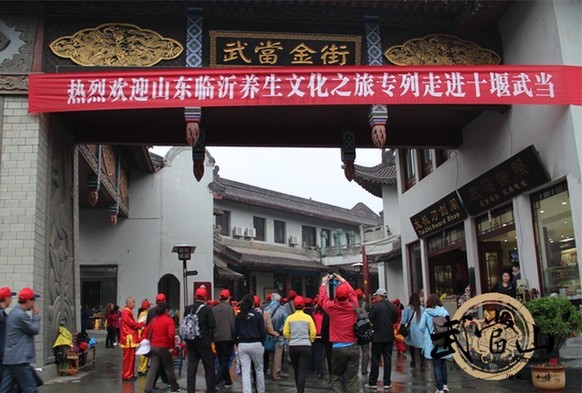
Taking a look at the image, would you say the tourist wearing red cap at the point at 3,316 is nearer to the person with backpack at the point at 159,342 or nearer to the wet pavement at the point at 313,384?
the person with backpack at the point at 159,342

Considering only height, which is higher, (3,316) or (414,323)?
(3,316)

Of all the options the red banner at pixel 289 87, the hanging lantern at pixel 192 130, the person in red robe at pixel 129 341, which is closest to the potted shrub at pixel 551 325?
the red banner at pixel 289 87

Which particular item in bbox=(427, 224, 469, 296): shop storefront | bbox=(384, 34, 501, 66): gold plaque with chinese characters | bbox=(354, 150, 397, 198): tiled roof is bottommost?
bbox=(427, 224, 469, 296): shop storefront

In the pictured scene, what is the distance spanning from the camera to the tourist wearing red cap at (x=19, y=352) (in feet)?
22.6

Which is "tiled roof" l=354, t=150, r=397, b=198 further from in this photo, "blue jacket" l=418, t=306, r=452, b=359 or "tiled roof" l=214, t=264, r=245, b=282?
"blue jacket" l=418, t=306, r=452, b=359

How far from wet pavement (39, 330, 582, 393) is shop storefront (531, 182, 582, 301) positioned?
206 centimetres

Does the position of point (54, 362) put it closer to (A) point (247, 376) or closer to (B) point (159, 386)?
(B) point (159, 386)

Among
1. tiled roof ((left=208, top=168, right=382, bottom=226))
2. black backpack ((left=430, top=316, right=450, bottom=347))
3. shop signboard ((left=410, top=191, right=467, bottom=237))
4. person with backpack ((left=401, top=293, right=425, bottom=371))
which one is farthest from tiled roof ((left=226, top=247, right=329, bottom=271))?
black backpack ((left=430, top=316, right=450, bottom=347))

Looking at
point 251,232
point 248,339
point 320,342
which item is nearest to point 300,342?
point 248,339

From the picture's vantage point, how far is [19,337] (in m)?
6.92

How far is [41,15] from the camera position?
36.7 ft

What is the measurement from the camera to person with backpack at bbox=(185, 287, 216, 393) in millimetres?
8859

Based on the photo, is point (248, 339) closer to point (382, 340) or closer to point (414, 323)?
point (382, 340)

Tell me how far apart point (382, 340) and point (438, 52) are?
591cm
